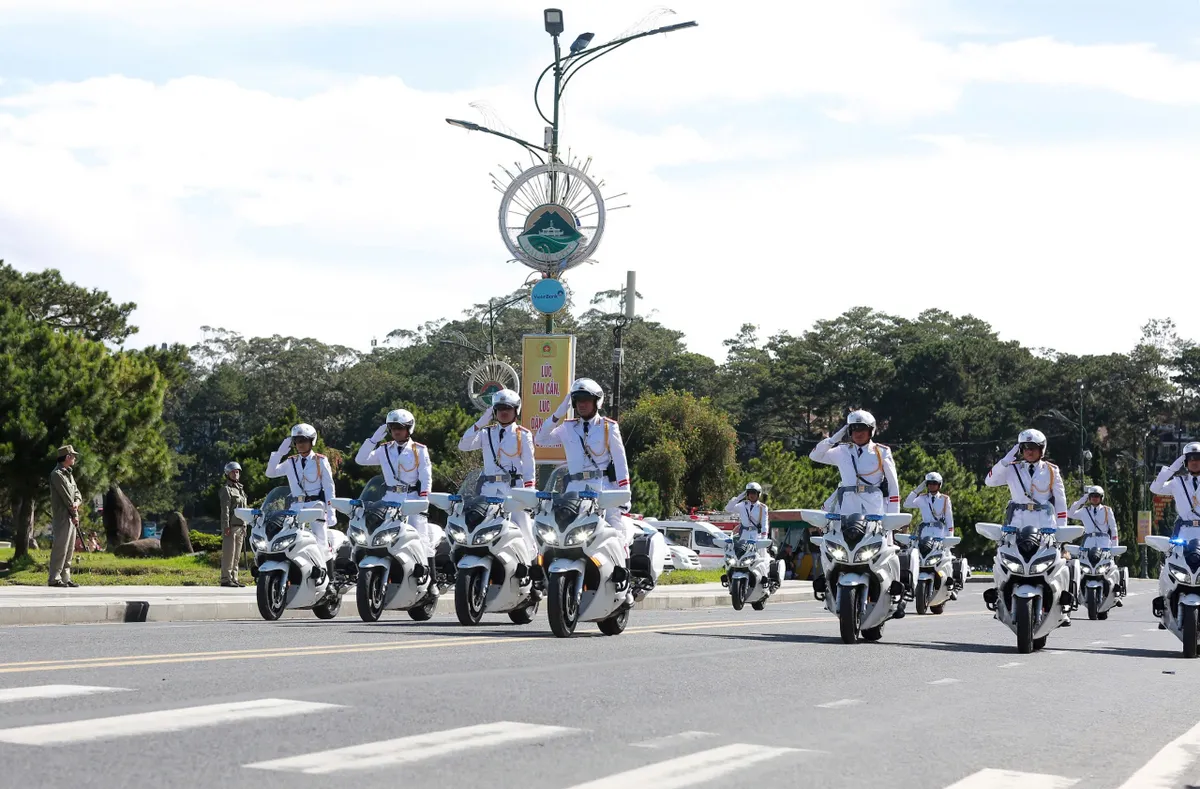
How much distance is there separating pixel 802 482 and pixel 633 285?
36.9 metres

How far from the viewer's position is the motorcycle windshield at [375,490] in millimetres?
16703

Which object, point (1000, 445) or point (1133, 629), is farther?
point (1000, 445)

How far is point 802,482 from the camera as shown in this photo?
232 feet

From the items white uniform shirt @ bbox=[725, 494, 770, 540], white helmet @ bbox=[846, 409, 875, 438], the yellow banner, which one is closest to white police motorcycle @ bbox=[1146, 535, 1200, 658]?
white helmet @ bbox=[846, 409, 875, 438]

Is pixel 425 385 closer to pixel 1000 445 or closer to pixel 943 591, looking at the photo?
pixel 1000 445

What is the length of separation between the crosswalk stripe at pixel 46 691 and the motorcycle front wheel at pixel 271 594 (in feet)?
25.6

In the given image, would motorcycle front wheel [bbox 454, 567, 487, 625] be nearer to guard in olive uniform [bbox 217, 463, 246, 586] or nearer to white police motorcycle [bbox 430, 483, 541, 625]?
white police motorcycle [bbox 430, 483, 541, 625]

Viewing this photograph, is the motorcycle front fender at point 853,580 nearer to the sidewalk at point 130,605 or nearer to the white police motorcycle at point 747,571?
the sidewalk at point 130,605

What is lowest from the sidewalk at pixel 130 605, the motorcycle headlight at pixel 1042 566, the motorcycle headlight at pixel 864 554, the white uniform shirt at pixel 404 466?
the sidewalk at pixel 130 605

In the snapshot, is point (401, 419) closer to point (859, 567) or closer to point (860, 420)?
point (860, 420)

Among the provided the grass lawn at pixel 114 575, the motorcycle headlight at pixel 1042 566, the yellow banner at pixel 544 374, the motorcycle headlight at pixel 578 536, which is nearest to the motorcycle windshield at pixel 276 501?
the motorcycle headlight at pixel 578 536

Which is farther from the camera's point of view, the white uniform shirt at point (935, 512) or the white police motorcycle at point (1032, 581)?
the white uniform shirt at point (935, 512)

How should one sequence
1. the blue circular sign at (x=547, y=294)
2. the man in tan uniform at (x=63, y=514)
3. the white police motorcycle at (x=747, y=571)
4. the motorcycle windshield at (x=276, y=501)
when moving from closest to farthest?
the motorcycle windshield at (x=276, y=501)
the man in tan uniform at (x=63, y=514)
the white police motorcycle at (x=747, y=571)
the blue circular sign at (x=547, y=294)

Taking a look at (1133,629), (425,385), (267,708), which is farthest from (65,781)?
(425,385)
